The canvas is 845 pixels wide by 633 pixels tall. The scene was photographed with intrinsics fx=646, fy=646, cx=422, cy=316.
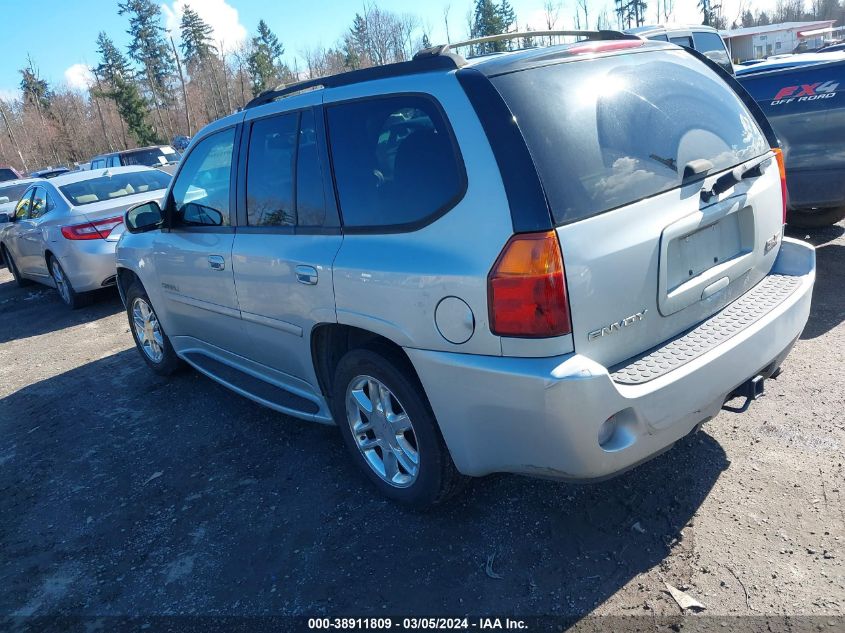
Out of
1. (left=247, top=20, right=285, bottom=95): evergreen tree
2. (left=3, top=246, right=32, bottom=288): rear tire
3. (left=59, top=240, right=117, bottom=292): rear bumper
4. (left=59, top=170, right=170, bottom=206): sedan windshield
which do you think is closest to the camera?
(left=59, top=240, right=117, bottom=292): rear bumper

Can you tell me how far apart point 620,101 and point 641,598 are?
1.93 metres

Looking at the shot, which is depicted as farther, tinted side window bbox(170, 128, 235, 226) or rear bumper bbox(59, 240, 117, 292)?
rear bumper bbox(59, 240, 117, 292)

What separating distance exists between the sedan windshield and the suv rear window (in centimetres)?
741

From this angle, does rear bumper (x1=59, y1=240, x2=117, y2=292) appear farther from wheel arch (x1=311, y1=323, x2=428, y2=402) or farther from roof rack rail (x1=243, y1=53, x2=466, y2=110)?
wheel arch (x1=311, y1=323, x2=428, y2=402)

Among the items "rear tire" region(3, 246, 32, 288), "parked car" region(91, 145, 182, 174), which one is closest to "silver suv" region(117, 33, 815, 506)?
"rear tire" region(3, 246, 32, 288)

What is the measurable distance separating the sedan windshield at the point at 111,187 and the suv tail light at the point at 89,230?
43 centimetres

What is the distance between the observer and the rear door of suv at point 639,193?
2334mm

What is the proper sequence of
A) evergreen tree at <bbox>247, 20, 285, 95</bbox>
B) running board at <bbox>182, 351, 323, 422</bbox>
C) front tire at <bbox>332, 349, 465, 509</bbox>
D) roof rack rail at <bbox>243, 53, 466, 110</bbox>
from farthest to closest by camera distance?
evergreen tree at <bbox>247, 20, 285, 95</bbox>
running board at <bbox>182, 351, 323, 422</bbox>
front tire at <bbox>332, 349, 465, 509</bbox>
roof rack rail at <bbox>243, 53, 466, 110</bbox>

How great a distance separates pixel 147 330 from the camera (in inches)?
215

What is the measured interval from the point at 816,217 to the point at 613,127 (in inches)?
198

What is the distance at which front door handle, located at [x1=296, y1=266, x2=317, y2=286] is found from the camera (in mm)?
3102

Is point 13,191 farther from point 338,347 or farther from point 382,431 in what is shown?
point 382,431

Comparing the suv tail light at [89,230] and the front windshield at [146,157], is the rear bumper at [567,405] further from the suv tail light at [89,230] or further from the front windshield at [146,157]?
the front windshield at [146,157]

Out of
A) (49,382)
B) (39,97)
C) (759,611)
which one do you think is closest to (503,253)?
(759,611)
